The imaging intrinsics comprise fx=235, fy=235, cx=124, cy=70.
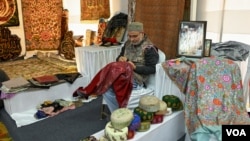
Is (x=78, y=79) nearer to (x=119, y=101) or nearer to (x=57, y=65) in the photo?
(x=119, y=101)

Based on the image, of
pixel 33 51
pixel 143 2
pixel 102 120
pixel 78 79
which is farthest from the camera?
pixel 33 51

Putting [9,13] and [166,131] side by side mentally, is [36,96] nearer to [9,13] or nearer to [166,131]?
[166,131]

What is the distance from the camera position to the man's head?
231cm

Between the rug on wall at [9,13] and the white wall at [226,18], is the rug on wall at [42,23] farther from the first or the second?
the white wall at [226,18]

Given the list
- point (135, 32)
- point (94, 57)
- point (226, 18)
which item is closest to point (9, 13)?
point (94, 57)

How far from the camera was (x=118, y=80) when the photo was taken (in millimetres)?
2051

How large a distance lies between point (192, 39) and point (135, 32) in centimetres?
61

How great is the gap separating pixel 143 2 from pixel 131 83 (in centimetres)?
177

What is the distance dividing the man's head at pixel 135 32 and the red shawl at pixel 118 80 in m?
0.38

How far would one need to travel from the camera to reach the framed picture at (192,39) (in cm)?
239

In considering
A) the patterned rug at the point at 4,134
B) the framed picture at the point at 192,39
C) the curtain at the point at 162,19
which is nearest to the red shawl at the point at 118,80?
the framed picture at the point at 192,39

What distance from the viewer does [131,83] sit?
212 cm

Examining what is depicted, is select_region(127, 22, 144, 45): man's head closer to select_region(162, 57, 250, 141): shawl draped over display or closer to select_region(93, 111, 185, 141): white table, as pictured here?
select_region(162, 57, 250, 141): shawl draped over display

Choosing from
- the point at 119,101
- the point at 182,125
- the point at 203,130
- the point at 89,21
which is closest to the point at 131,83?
the point at 119,101
